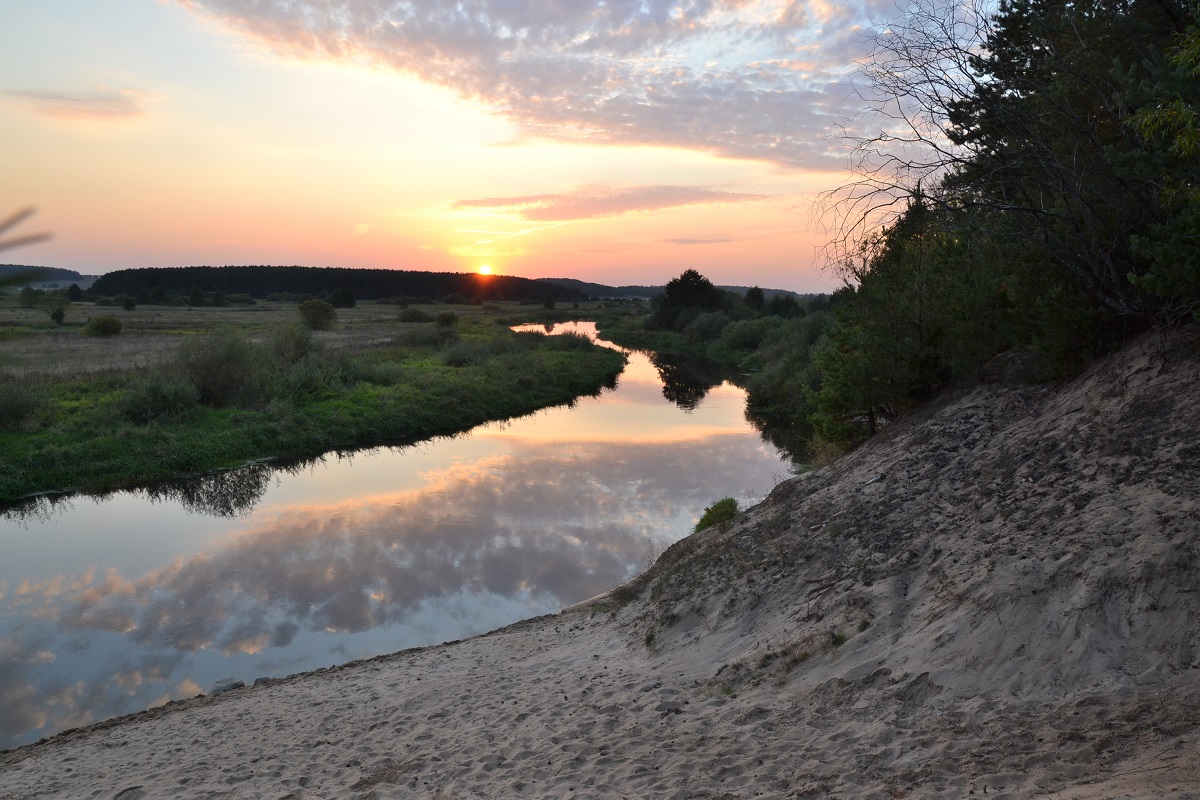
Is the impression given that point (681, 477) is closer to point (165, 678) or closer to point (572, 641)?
point (572, 641)

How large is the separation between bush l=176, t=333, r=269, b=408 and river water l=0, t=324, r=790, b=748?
5754mm

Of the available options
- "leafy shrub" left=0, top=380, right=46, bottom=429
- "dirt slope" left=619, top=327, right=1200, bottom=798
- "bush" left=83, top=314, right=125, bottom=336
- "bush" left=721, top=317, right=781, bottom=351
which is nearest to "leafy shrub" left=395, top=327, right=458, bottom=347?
"bush" left=83, top=314, right=125, bottom=336

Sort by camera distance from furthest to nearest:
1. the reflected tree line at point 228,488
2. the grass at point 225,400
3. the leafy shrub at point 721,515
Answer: the grass at point 225,400, the reflected tree line at point 228,488, the leafy shrub at point 721,515

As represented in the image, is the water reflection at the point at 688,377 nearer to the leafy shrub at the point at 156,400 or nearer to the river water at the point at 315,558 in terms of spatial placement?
the river water at the point at 315,558

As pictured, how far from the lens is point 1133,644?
17.6ft

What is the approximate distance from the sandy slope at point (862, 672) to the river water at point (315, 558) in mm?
1825

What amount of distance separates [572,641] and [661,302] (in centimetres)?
7549

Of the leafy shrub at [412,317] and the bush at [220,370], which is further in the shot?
the leafy shrub at [412,317]

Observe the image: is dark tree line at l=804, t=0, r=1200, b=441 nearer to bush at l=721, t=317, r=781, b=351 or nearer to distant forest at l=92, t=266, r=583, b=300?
bush at l=721, t=317, r=781, b=351

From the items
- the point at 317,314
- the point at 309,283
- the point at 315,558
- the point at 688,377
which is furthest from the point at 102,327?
the point at 309,283

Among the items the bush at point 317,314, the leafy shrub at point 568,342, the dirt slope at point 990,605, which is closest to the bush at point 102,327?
the bush at point 317,314

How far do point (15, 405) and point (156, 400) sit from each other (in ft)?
12.5

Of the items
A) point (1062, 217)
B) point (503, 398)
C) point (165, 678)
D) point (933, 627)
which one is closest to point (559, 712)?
point (933, 627)

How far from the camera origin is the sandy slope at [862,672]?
16.7ft
